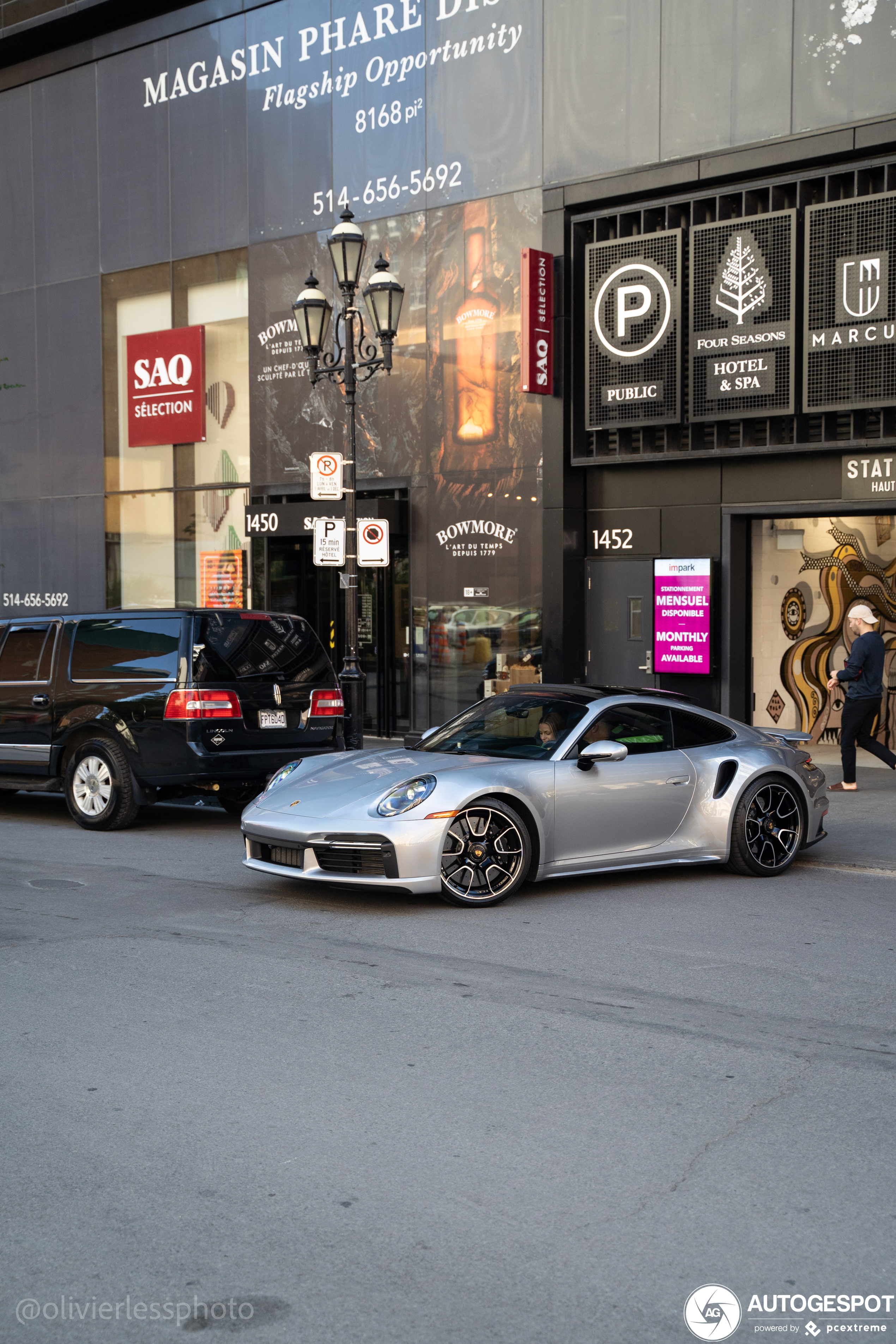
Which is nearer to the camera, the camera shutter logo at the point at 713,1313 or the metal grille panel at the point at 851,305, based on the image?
the camera shutter logo at the point at 713,1313

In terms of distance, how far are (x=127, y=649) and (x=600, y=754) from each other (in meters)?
4.89

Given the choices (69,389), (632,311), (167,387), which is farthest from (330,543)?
(69,389)

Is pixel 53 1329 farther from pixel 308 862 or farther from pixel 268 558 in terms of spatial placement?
pixel 268 558

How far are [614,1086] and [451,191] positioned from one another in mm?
15777

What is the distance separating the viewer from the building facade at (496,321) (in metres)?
15.4

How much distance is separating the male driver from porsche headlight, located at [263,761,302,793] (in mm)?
6008

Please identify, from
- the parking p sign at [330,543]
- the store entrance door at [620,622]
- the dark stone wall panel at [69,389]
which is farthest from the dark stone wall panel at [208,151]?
the parking p sign at [330,543]

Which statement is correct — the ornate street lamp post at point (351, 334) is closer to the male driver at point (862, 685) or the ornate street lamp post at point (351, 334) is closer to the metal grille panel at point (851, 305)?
the metal grille panel at point (851, 305)

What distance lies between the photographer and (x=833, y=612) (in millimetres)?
17203

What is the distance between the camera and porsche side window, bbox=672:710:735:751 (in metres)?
9.32

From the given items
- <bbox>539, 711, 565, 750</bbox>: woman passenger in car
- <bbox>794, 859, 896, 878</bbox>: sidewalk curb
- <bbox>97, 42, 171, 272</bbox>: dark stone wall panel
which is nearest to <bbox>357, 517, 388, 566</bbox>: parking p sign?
<bbox>539, 711, 565, 750</bbox>: woman passenger in car

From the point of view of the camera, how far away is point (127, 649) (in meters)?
11.7

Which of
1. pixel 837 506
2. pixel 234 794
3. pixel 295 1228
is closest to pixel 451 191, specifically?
pixel 837 506

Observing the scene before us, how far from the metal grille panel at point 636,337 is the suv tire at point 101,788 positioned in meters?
8.25
